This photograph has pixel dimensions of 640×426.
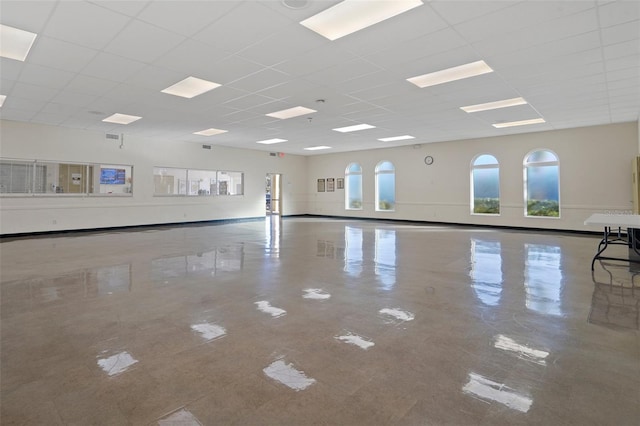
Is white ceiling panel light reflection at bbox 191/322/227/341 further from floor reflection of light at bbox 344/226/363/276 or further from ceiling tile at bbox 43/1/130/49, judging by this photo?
ceiling tile at bbox 43/1/130/49

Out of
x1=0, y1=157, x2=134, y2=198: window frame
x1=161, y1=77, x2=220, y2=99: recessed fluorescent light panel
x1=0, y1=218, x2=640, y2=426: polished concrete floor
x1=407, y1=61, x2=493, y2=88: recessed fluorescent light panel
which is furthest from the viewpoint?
x1=0, y1=157, x2=134, y2=198: window frame

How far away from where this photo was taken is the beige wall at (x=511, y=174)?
9.03 meters

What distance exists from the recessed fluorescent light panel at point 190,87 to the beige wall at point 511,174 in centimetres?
870

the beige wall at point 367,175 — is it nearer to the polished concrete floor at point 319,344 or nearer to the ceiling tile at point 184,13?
the polished concrete floor at point 319,344

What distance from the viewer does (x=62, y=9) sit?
3.56 m

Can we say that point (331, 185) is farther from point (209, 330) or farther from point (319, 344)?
point (319, 344)

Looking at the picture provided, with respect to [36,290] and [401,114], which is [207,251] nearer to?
[36,290]

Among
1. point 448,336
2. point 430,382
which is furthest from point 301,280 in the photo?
point 430,382

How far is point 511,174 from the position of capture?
10789mm

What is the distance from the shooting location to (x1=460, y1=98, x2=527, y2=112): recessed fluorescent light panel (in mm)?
7055

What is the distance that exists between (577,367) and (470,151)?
1050 cm

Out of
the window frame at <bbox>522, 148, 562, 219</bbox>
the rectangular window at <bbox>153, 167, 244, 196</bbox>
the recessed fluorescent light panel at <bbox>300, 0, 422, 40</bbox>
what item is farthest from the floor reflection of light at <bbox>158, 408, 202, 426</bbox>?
the window frame at <bbox>522, 148, 562, 219</bbox>

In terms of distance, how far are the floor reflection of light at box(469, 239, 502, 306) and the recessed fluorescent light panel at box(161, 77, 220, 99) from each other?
5.11m

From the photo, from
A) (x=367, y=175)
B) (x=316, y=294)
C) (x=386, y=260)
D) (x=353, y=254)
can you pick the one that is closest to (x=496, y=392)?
(x=316, y=294)
